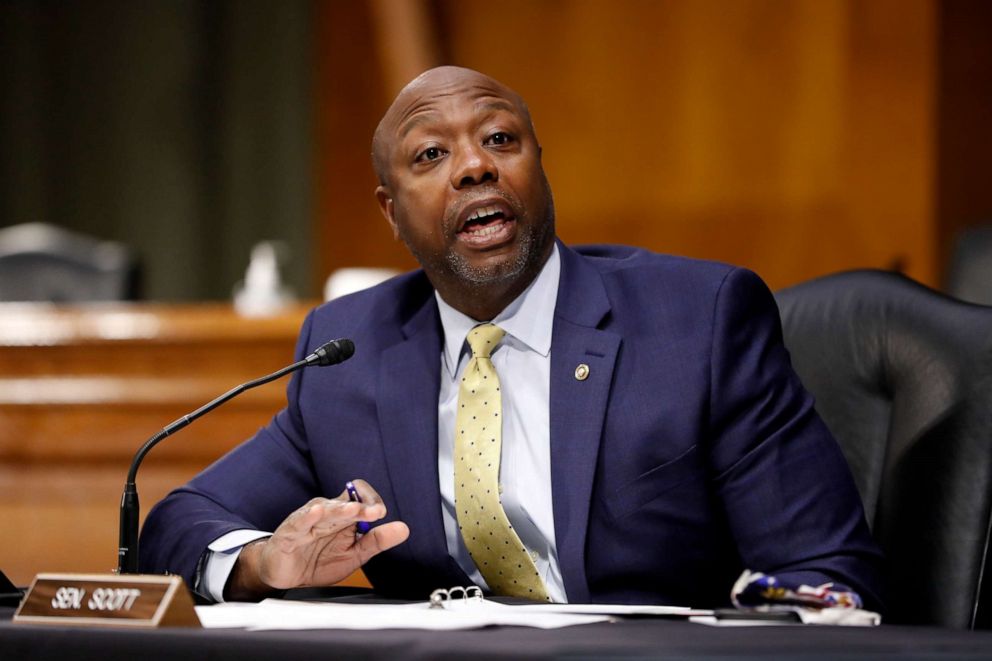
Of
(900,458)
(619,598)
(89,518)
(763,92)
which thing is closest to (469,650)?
(619,598)

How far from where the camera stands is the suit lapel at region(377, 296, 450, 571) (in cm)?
196

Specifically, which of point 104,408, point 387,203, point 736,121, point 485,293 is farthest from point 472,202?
point 736,121

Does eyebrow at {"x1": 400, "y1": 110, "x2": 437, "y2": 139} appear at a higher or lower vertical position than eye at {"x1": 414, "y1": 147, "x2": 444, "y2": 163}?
higher

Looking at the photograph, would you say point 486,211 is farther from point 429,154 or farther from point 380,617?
point 380,617

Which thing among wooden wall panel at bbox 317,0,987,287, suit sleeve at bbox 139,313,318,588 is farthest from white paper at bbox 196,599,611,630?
wooden wall panel at bbox 317,0,987,287

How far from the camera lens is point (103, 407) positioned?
308cm

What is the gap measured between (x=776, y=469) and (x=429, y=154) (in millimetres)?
741

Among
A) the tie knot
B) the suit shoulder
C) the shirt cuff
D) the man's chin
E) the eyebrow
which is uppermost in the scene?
the eyebrow

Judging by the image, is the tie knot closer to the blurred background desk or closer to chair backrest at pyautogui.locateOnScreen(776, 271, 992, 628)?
chair backrest at pyautogui.locateOnScreen(776, 271, 992, 628)

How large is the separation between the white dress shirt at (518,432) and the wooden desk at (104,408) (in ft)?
3.05

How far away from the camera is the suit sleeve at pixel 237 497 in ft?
6.29

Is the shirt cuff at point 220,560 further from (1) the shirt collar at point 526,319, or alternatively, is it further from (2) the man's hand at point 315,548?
(1) the shirt collar at point 526,319

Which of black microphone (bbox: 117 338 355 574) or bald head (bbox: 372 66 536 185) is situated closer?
black microphone (bbox: 117 338 355 574)

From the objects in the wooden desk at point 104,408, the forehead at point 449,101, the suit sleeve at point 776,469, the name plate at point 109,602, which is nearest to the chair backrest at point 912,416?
the suit sleeve at point 776,469
